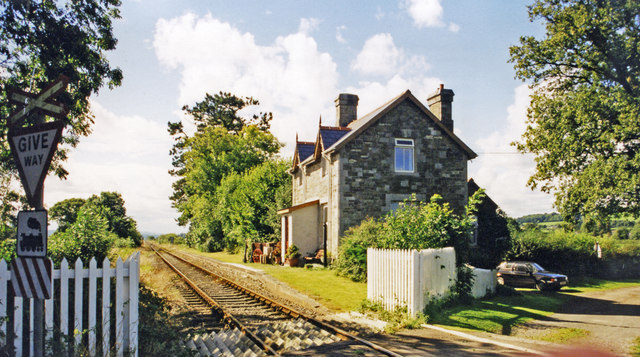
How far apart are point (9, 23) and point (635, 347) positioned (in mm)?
16440

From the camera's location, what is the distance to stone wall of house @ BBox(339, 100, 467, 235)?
2305 centimetres

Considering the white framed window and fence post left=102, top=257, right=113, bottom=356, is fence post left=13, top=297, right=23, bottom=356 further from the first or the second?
the white framed window

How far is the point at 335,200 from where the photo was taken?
23.0 meters

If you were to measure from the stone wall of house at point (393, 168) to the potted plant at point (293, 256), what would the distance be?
3.63 m

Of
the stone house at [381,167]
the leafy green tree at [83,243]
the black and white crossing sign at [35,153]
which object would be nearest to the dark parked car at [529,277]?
the stone house at [381,167]

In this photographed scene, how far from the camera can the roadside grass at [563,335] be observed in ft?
31.4

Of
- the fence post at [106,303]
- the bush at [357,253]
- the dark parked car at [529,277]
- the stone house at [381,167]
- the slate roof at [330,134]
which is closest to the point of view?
the fence post at [106,303]

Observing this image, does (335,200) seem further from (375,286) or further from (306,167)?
(375,286)

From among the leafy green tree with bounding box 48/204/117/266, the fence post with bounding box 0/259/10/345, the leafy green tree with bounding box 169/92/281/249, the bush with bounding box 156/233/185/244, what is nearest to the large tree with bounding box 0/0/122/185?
the leafy green tree with bounding box 48/204/117/266

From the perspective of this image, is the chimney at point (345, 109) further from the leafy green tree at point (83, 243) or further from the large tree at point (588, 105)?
the leafy green tree at point (83, 243)

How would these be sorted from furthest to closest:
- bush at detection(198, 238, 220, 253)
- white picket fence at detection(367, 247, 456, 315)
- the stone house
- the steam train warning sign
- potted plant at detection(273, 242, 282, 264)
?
bush at detection(198, 238, 220, 253), potted plant at detection(273, 242, 282, 264), the stone house, white picket fence at detection(367, 247, 456, 315), the steam train warning sign

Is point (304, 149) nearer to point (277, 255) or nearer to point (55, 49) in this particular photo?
point (277, 255)

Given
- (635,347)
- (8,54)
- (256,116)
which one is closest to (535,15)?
(635,347)

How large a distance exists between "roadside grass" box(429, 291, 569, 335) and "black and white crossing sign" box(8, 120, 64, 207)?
8.56 meters
